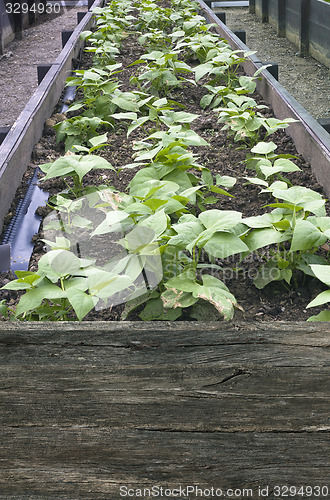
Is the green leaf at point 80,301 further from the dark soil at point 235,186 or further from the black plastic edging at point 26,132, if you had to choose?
the black plastic edging at point 26,132

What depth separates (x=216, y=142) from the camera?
2746 millimetres

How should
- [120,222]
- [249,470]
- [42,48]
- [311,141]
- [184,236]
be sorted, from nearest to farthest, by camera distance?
[249,470]
[184,236]
[120,222]
[311,141]
[42,48]

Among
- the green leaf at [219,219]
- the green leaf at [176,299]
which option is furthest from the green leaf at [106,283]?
the green leaf at [219,219]

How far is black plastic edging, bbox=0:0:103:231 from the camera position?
2115 mm

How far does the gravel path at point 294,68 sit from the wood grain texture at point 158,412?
386 centimetres

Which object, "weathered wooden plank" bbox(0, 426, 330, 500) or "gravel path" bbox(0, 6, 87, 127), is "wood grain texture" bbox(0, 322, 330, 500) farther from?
"gravel path" bbox(0, 6, 87, 127)

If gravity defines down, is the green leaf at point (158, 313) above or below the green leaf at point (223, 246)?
below

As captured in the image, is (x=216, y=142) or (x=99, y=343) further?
(x=216, y=142)

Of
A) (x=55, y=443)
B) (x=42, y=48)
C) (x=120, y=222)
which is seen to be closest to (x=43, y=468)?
(x=55, y=443)

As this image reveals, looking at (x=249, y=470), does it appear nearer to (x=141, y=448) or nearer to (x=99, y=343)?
(x=141, y=448)

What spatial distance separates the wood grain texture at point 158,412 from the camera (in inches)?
36.3

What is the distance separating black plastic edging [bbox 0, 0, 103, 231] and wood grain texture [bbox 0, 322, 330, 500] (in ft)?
3.73

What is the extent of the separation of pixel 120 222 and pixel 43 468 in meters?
0.80

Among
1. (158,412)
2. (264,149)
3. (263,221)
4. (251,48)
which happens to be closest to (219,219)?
(263,221)
